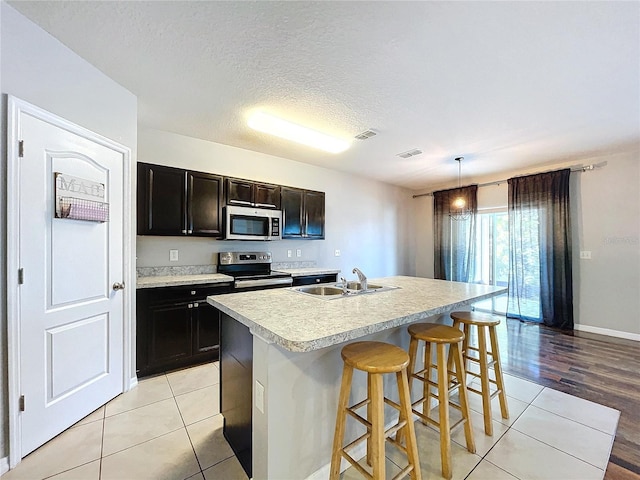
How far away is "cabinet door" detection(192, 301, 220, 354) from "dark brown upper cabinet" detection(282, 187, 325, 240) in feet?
4.86

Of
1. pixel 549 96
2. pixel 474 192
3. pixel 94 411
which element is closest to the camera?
pixel 94 411

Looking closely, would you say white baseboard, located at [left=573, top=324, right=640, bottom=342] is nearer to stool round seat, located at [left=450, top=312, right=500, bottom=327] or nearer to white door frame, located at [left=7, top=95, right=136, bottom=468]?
stool round seat, located at [left=450, top=312, right=500, bottom=327]

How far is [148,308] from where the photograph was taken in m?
2.58

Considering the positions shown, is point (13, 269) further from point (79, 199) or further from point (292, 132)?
point (292, 132)

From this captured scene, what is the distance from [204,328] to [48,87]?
7.45 ft

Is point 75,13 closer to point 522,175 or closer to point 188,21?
point 188,21

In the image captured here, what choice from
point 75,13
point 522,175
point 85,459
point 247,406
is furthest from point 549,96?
point 85,459

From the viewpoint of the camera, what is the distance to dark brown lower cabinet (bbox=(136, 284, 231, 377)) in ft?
8.45

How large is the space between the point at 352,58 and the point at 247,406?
231cm

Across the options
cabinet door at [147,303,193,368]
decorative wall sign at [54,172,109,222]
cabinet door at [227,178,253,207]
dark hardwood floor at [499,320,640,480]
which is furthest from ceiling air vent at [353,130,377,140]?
dark hardwood floor at [499,320,640,480]

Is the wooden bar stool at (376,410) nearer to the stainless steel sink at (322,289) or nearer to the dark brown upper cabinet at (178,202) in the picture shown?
the stainless steel sink at (322,289)

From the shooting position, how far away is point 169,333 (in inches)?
105

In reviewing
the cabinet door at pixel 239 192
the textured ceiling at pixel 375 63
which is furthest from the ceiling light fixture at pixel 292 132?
the cabinet door at pixel 239 192

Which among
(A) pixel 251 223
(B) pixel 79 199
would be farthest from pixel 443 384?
(A) pixel 251 223
